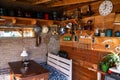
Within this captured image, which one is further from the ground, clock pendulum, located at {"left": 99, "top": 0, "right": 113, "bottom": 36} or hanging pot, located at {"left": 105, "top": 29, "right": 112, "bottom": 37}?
clock pendulum, located at {"left": 99, "top": 0, "right": 113, "bottom": 36}

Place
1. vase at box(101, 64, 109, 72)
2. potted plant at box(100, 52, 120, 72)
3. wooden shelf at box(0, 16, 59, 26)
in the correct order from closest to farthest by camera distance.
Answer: potted plant at box(100, 52, 120, 72)
vase at box(101, 64, 109, 72)
wooden shelf at box(0, 16, 59, 26)

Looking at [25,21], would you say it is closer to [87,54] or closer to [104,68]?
[87,54]

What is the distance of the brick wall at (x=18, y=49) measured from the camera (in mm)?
3014

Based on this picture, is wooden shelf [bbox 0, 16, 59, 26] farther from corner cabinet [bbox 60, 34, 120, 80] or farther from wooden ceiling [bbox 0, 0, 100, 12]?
corner cabinet [bbox 60, 34, 120, 80]

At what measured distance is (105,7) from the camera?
2.29 metres

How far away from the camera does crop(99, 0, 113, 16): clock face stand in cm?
223

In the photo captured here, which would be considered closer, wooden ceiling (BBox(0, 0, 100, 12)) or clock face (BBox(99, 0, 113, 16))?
clock face (BBox(99, 0, 113, 16))

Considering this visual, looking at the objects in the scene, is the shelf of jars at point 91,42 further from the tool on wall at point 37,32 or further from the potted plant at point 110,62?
the tool on wall at point 37,32

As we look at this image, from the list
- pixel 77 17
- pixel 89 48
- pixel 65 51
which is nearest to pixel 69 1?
pixel 77 17

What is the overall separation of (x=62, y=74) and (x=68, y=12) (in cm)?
169

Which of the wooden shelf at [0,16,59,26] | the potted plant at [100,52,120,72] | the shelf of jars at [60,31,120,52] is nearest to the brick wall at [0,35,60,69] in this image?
the wooden shelf at [0,16,59,26]

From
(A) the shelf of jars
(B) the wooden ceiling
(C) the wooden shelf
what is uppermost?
(B) the wooden ceiling

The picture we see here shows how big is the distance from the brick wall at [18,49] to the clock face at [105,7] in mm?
1767

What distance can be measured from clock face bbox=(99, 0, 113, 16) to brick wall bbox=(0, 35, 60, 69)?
5.80 feet
